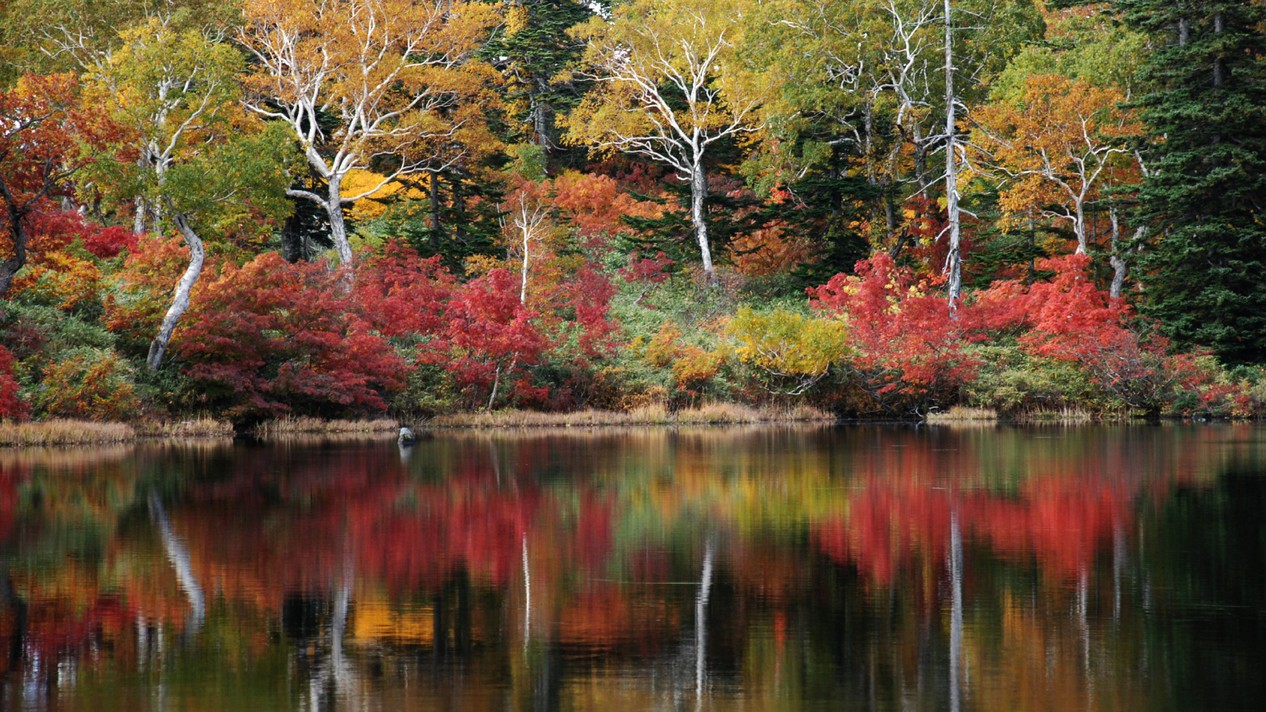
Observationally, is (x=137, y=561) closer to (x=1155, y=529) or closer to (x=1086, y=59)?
(x=1155, y=529)

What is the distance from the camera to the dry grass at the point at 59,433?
1010 inches

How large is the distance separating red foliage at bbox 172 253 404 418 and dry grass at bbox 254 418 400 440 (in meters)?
0.37

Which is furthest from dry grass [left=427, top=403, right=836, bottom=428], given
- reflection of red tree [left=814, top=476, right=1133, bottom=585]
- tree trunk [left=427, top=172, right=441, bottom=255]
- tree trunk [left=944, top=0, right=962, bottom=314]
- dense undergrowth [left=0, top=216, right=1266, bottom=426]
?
reflection of red tree [left=814, top=476, right=1133, bottom=585]

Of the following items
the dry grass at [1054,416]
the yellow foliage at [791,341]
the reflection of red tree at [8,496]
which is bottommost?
the reflection of red tree at [8,496]

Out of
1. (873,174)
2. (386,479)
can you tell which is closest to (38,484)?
(386,479)

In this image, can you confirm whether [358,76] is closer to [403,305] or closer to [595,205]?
[595,205]

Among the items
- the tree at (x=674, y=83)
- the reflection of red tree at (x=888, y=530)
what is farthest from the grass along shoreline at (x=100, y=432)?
the tree at (x=674, y=83)

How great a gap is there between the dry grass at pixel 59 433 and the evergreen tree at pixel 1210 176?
25704mm

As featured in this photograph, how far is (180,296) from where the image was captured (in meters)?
29.0

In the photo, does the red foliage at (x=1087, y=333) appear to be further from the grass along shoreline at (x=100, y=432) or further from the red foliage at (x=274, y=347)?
the grass along shoreline at (x=100, y=432)

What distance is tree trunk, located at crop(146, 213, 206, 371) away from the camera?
95.0ft

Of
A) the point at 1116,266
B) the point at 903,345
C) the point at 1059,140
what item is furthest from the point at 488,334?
the point at 1116,266

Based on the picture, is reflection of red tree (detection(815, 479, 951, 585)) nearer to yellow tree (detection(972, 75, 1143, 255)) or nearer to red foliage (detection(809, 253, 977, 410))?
red foliage (detection(809, 253, 977, 410))

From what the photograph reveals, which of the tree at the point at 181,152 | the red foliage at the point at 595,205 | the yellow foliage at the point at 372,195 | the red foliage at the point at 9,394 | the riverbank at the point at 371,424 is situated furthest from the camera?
the yellow foliage at the point at 372,195
